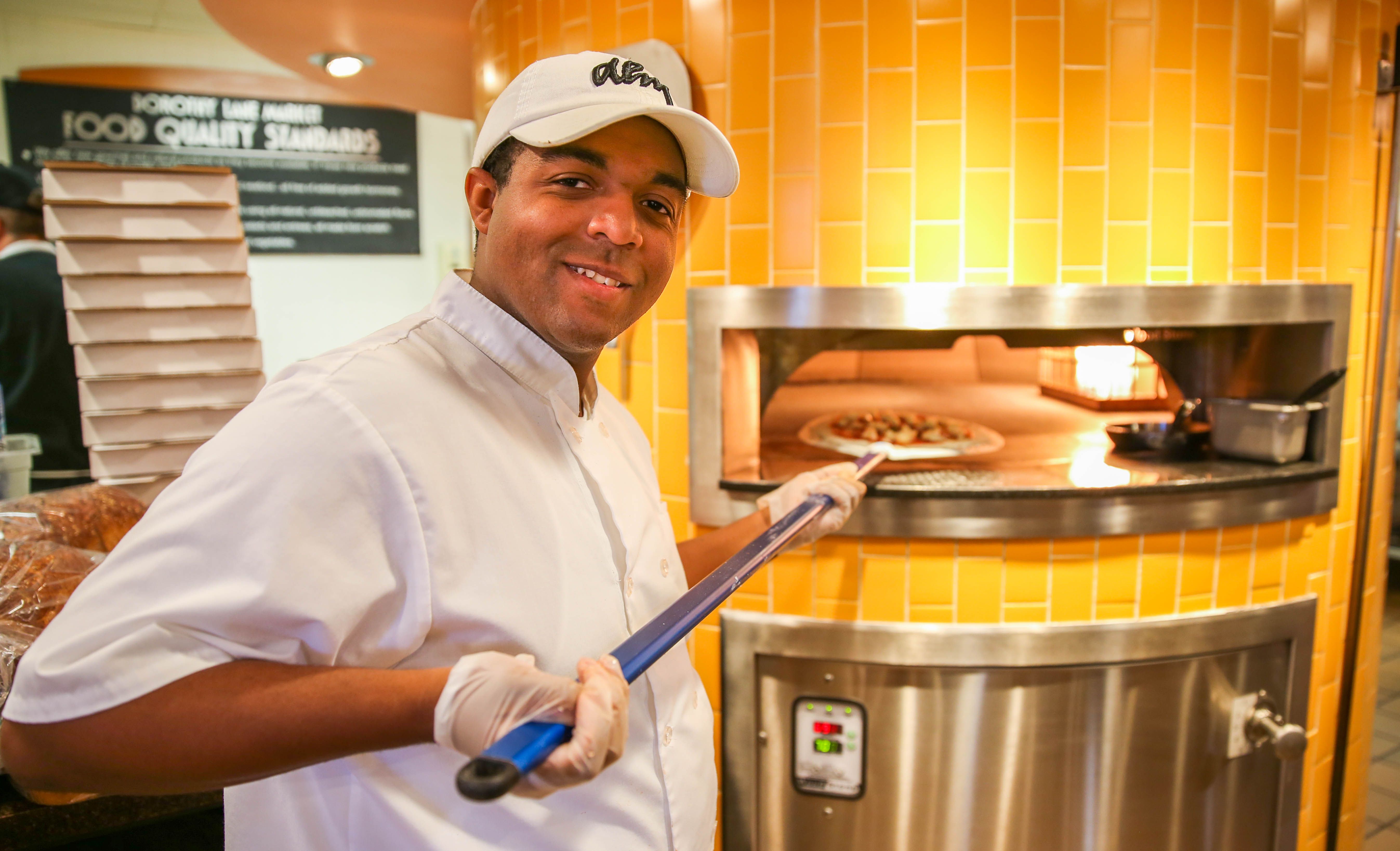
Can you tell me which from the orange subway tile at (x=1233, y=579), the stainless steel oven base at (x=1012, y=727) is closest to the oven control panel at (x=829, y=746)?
the stainless steel oven base at (x=1012, y=727)

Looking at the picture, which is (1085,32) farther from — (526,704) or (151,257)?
(151,257)

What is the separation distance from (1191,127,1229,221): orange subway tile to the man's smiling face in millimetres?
1521

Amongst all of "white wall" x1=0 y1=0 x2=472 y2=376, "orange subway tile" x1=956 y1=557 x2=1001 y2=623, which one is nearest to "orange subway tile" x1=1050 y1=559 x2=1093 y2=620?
"orange subway tile" x1=956 y1=557 x2=1001 y2=623

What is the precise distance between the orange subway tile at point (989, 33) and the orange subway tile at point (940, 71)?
3 centimetres

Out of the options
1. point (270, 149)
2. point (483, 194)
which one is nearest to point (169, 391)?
point (483, 194)

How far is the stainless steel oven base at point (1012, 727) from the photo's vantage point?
6.48 feet

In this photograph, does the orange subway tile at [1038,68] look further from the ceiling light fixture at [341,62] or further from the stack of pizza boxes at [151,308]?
the ceiling light fixture at [341,62]

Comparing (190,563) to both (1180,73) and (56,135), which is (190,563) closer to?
(1180,73)

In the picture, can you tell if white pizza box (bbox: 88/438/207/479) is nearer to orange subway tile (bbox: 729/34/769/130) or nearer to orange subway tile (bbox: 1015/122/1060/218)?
orange subway tile (bbox: 729/34/769/130)

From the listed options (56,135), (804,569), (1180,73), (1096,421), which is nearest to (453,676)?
(804,569)

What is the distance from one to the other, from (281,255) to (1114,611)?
5.04m

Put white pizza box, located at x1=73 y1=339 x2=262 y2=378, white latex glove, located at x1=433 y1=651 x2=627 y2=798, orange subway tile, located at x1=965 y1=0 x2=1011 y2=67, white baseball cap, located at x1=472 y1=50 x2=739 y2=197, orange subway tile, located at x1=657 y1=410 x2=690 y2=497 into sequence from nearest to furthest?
1. white latex glove, located at x1=433 y1=651 x2=627 y2=798
2. white baseball cap, located at x1=472 y1=50 x2=739 y2=197
3. orange subway tile, located at x1=965 y1=0 x2=1011 y2=67
4. orange subway tile, located at x1=657 y1=410 x2=690 y2=497
5. white pizza box, located at x1=73 y1=339 x2=262 y2=378

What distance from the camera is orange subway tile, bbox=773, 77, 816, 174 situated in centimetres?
195

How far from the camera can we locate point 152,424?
2332 mm
